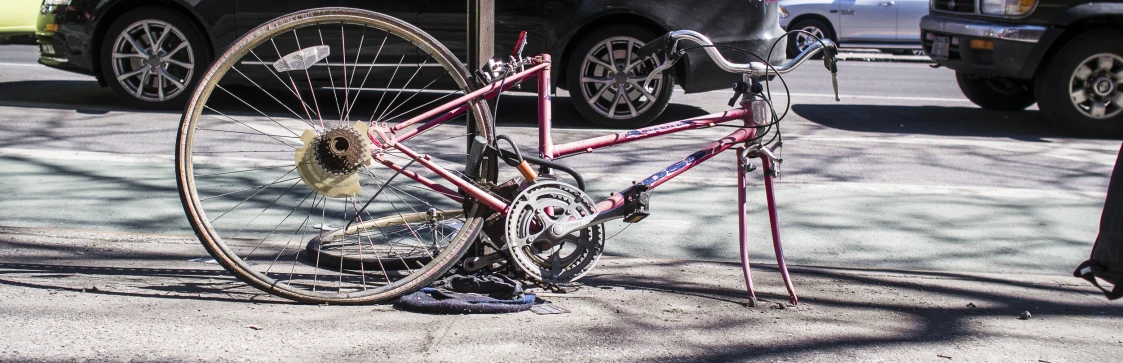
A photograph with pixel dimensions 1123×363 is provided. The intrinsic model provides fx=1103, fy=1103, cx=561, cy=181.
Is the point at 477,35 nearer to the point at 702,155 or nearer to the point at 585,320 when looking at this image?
the point at 702,155

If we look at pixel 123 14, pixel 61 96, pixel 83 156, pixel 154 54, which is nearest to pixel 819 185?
pixel 83 156

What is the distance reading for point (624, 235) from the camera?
5.16 metres

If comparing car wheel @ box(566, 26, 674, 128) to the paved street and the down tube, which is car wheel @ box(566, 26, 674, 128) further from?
the down tube

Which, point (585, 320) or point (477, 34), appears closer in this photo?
point (585, 320)

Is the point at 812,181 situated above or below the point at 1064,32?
below

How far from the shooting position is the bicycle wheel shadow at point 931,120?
9016mm

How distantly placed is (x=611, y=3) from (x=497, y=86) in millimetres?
4741

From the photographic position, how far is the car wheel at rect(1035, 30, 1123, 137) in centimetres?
876

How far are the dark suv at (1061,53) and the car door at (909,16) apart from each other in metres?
8.72

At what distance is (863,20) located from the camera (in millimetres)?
17656

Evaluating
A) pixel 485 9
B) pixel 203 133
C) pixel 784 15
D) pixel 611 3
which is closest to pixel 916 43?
A: pixel 784 15

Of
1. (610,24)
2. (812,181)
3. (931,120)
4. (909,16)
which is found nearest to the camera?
(812,181)

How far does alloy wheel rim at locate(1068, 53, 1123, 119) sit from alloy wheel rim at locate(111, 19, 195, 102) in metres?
6.99

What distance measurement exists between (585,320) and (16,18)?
38.2 ft
